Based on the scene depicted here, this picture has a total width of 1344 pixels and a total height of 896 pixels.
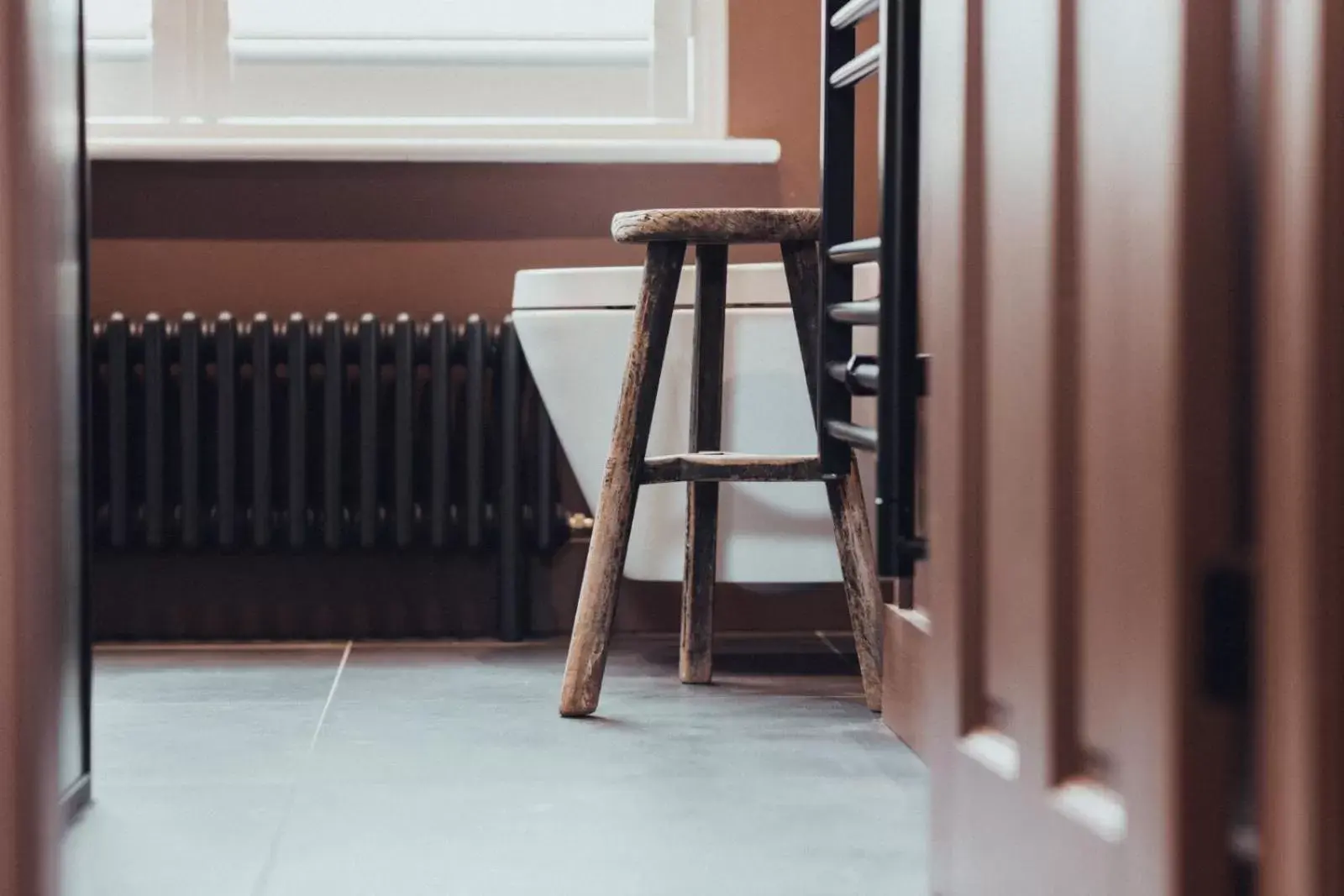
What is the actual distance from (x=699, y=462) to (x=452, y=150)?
2.71 feet

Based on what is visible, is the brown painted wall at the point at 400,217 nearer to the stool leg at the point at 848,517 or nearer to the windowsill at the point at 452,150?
the windowsill at the point at 452,150

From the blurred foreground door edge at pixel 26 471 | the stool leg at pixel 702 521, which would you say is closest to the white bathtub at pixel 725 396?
the stool leg at pixel 702 521

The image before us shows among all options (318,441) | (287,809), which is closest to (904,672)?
(287,809)

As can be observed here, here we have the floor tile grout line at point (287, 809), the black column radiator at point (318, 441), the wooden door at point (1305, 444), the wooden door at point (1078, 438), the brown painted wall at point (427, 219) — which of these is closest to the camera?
the wooden door at point (1305, 444)

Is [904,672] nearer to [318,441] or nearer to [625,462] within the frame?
[625,462]

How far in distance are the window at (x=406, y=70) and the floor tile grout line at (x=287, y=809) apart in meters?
0.96

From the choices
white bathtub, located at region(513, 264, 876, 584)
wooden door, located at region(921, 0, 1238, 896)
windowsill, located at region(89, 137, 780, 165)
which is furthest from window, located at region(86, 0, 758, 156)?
wooden door, located at region(921, 0, 1238, 896)

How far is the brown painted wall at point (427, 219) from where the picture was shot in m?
2.49

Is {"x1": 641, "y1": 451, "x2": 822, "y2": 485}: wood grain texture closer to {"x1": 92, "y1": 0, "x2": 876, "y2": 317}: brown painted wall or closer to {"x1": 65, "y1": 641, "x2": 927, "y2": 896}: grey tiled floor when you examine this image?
{"x1": 65, "y1": 641, "x2": 927, "y2": 896}: grey tiled floor

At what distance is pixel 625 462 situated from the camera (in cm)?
187

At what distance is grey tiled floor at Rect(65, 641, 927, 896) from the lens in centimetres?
119

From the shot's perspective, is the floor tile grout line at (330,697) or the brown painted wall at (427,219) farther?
the brown painted wall at (427,219)

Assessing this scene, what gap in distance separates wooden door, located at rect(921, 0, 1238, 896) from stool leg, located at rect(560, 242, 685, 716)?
713mm

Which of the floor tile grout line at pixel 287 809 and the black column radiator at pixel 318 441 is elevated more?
the black column radiator at pixel 318 441
